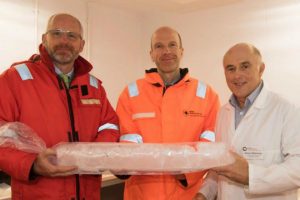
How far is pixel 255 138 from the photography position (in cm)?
151

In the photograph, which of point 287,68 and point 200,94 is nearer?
point 200,94

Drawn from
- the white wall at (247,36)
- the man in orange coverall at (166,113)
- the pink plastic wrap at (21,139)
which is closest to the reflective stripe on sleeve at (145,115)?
the man in orange coverall at (166,113)

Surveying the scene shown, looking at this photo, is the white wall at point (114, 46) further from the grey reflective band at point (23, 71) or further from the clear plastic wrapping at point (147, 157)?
the clear plastic wrapping at point (147, 157)

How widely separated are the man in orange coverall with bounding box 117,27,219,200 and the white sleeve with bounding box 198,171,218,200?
0.36 feet

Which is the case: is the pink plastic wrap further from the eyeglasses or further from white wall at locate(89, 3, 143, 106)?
white wall at locate(89, 3, 143, 106)

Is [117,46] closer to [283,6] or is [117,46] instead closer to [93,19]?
[93,19]

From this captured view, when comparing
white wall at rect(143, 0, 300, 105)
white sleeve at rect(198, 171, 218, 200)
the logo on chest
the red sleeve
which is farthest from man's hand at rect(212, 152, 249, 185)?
white wall at rect(143, 0, 300, 105)

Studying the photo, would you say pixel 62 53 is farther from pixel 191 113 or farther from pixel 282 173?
pixel 282 173

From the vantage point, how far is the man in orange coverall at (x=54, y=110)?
1475mm

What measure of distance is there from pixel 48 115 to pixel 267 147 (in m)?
1.09

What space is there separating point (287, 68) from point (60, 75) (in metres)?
2.20

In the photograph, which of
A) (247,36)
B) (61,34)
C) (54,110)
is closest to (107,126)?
(54,110)

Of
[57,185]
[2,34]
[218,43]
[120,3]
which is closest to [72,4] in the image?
[120,3]

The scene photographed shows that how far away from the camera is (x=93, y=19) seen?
11.9 ft
